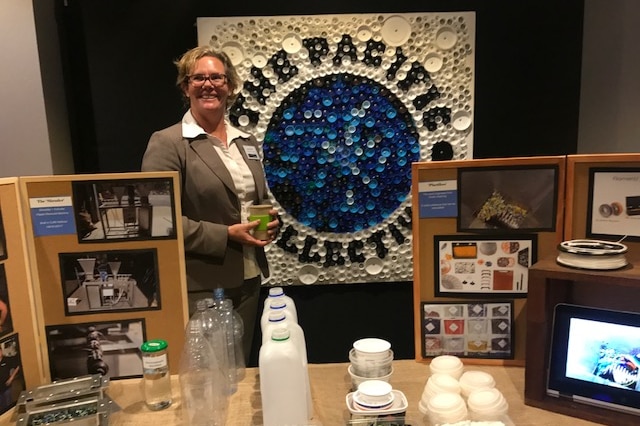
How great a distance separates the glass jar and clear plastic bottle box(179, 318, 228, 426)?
0.05m

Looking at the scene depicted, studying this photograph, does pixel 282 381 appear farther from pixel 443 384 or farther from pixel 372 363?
pixel 443 384

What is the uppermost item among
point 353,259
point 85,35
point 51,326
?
point 85,35

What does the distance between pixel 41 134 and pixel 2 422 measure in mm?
1451

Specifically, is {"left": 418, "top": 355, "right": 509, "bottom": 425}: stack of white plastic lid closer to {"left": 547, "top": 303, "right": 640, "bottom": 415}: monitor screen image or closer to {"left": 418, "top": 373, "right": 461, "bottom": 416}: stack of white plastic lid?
{"left": 418, "top": 373, "right": 461, "bottom": 416}: stack of white plastic lid

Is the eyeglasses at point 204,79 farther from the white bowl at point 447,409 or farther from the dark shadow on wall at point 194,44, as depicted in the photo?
the white bowl at point 447,409

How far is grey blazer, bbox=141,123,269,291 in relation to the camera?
75.2 inches

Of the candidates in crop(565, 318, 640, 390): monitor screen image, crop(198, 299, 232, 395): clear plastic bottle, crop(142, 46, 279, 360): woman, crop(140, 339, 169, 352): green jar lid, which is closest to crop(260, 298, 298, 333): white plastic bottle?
crop(198, 299, 232, 395): clear plastic bottle

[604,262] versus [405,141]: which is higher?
[405,141]

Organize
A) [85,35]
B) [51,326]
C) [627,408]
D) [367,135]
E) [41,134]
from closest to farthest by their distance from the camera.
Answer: [627,408], [51,326], [41,134], [85,35], [367,135]

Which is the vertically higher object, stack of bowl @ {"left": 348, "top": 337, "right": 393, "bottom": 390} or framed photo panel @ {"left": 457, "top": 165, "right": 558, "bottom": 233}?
framed photo panel @ {"left": 457, "top": 165, "right": 558, "bottom": 233}

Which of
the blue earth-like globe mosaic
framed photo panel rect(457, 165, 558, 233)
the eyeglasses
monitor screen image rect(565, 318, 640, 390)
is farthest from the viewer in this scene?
the blue earth-like globe mosaic

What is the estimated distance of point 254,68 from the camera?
2.81 m

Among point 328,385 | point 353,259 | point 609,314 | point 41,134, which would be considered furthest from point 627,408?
point 41,134

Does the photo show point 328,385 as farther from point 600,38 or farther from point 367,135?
point 600,38
